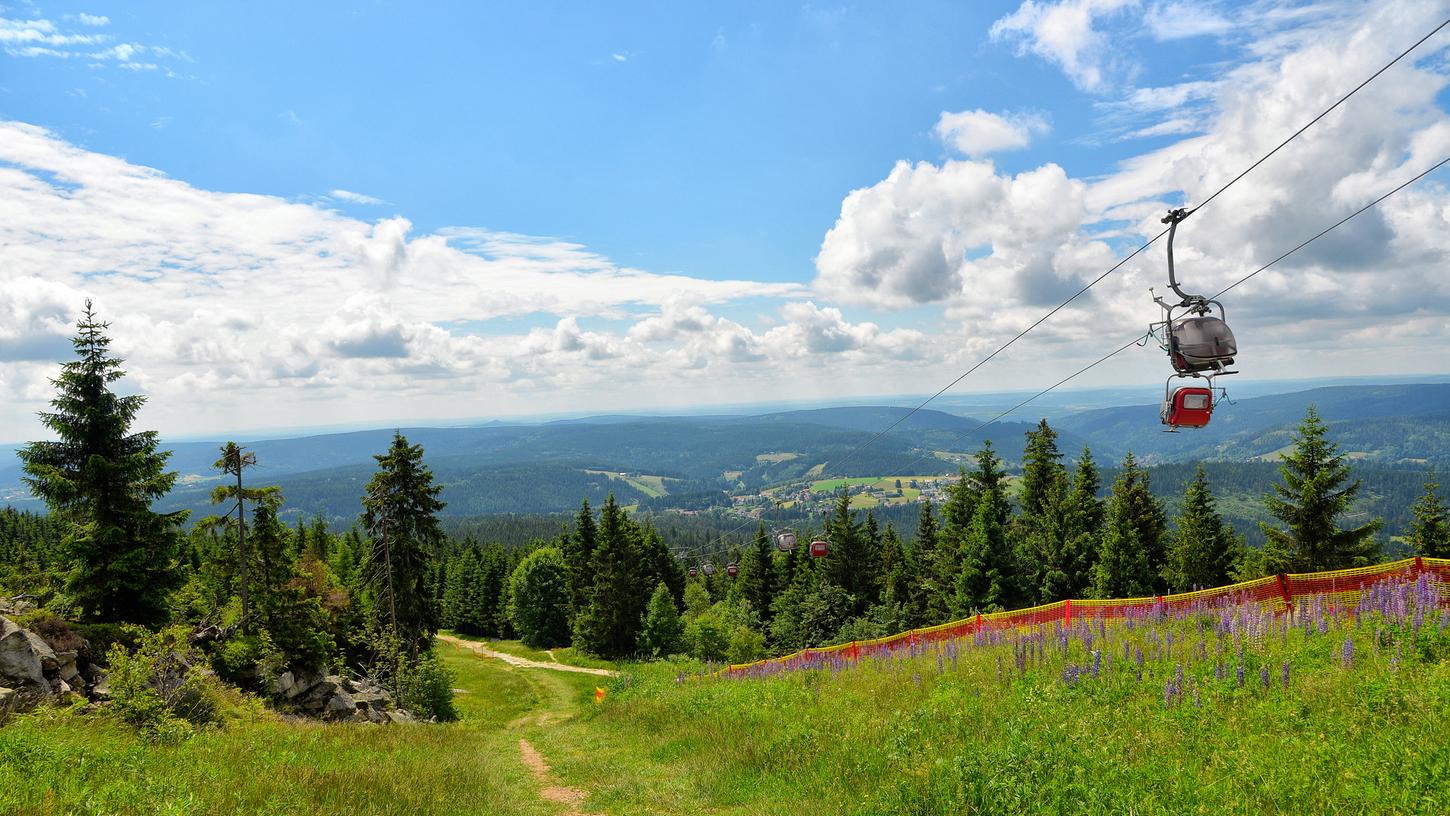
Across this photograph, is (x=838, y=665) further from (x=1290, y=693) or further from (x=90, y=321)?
(x=90, y=321)

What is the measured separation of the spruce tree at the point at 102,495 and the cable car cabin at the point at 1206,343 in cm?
2687

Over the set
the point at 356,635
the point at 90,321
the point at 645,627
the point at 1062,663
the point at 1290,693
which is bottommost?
the point at 645,627

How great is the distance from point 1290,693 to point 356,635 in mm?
43197

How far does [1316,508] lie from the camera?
3238 centimetres

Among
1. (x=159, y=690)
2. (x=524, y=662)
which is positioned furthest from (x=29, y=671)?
(x=524, y=662)

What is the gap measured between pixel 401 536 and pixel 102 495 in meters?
12.8

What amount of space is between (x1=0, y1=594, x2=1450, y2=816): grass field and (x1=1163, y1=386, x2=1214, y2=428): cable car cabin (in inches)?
148

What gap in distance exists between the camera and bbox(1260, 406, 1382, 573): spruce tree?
31938mm

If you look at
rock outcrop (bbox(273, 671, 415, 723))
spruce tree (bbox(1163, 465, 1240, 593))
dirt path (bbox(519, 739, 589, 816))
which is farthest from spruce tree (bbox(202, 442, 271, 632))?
spruce tree (bbox(1163, 465, 1240, 593))

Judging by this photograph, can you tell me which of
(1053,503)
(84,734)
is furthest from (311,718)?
(1053,503)

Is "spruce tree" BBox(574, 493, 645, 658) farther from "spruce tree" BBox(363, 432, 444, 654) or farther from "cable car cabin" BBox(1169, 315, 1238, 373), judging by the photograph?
"cable car cabin" BBox(1169, 315, 1238, 373)

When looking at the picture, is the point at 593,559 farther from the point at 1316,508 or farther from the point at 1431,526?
the point at 1431,526

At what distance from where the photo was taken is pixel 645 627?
2088 inches

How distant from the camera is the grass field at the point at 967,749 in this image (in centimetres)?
672
